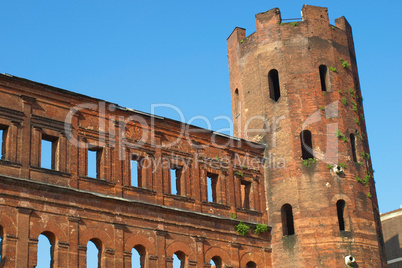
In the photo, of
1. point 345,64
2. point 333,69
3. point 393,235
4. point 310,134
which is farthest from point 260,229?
point 393,235

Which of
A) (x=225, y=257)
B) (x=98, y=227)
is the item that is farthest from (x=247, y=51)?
(x=98, y=227)

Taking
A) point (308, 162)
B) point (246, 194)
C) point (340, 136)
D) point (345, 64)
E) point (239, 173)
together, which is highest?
point (345, 64)

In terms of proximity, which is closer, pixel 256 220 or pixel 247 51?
pixel 256 220

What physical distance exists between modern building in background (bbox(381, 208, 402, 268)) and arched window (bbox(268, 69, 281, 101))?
15069 mm

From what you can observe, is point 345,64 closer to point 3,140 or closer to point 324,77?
point 324,77

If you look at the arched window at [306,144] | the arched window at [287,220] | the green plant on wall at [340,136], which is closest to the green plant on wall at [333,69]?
the green plant on wall at [340,136]

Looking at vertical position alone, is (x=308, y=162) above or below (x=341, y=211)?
above

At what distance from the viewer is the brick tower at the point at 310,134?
27.2 metres

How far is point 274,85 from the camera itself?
101ft

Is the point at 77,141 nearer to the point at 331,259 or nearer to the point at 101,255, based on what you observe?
the point at 101,255

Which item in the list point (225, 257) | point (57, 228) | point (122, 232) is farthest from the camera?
point (225, 257)

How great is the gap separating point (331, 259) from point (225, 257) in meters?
4.19

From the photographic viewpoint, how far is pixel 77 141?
23984 mm

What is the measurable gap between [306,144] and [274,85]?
11.2 ft
